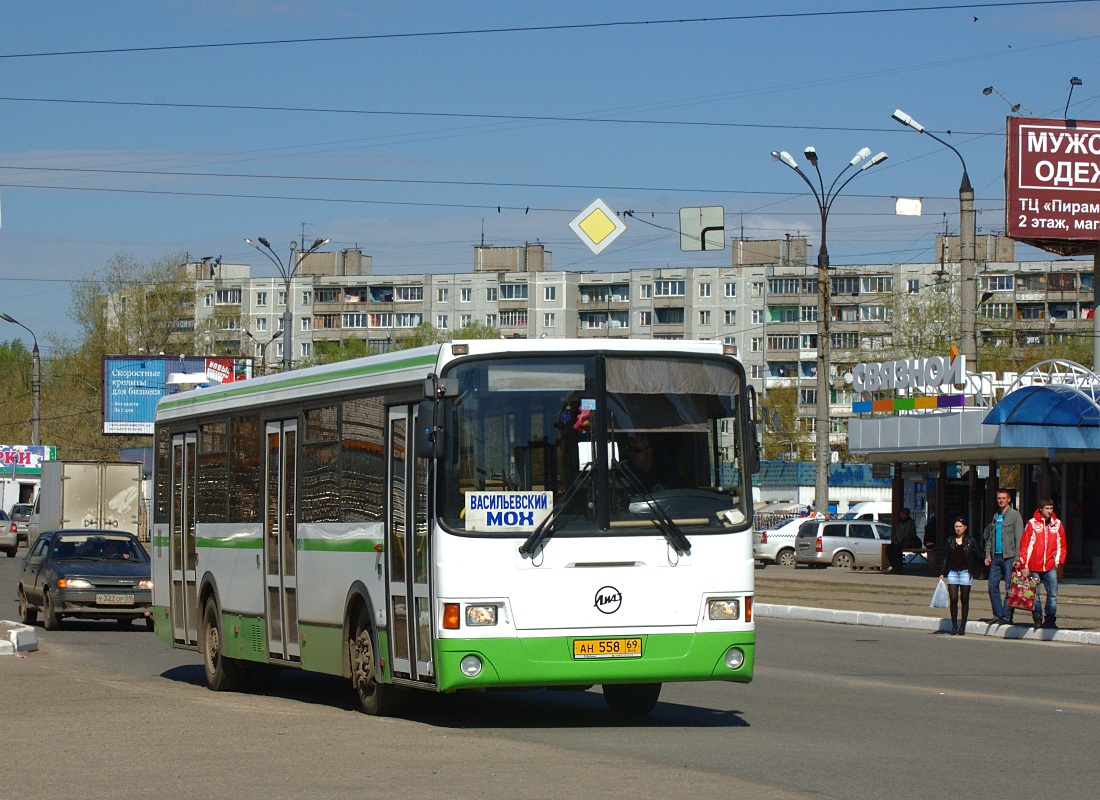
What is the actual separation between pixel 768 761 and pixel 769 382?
118 m

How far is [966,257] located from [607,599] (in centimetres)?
3023

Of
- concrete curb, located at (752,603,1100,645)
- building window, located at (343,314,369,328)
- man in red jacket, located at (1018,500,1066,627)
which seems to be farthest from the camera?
building window, located at (343,314,369,328)

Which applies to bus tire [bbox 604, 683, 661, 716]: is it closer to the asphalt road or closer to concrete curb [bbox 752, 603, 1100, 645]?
the asphalt road

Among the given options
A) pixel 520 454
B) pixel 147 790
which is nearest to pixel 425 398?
pixel 520 454

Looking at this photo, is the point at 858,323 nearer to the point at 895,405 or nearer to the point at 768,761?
the point at 895,405

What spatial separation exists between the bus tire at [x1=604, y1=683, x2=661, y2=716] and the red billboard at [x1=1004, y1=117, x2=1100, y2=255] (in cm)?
3108

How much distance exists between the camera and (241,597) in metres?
14.7

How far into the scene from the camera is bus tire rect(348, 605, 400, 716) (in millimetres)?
12008

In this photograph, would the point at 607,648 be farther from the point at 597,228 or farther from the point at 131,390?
the point at 131,390

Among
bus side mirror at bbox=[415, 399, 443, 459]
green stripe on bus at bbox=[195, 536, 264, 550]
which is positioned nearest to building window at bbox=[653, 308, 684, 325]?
green stripe on bus at bbox=[195, 536, 264, 550]

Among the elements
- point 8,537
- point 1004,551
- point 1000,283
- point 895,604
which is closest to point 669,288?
point 1000,283

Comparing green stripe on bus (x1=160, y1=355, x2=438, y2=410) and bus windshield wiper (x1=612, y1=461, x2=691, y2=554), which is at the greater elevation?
green stripe on bus (x1=160, y1=355, x2=438, y2=410)

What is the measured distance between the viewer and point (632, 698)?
489 inches

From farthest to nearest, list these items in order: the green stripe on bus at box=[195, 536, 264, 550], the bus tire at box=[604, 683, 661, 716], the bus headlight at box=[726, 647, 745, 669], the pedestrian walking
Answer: the pedestrian walking, the green stripe on bus at box=[195, 536, 264, 550], the bus tire at box=[604, 683, 661, 716], the bus headlight at box=[726, 647, 745, 669]
